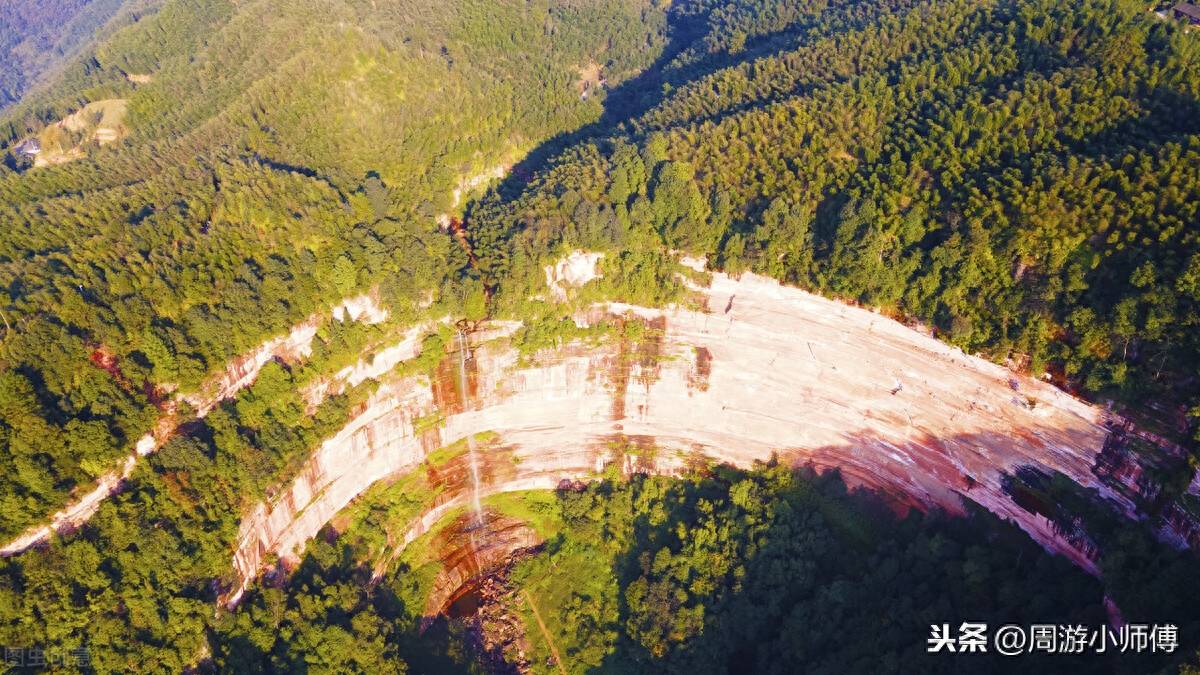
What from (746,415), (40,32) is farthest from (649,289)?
(40,32)

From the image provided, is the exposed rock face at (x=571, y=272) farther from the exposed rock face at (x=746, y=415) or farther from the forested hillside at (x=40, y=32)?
the forested hillside at (x=40, y=32)

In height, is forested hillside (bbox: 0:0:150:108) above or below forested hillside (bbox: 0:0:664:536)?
above

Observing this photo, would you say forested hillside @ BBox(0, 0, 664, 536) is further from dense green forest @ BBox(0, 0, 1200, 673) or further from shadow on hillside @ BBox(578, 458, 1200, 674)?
shadow on hillside @ BBox(578, 458, 1200, 674)

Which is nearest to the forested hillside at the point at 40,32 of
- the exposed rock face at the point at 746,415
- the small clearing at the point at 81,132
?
the small clearing at the point at 81,132

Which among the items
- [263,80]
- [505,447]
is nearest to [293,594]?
[505,447]

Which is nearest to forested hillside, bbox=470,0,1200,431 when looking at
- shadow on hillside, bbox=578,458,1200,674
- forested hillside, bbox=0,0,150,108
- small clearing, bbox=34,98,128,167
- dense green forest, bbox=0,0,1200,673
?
dense green forest, bbox=0,0,1200,673

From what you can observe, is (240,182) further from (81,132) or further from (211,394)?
(81,132)

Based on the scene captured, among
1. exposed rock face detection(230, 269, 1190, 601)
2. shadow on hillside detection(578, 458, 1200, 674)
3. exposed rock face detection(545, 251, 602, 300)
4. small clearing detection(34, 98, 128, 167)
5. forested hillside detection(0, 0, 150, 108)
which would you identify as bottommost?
shadow on hillside detection(578, 458, 1200, 674)
